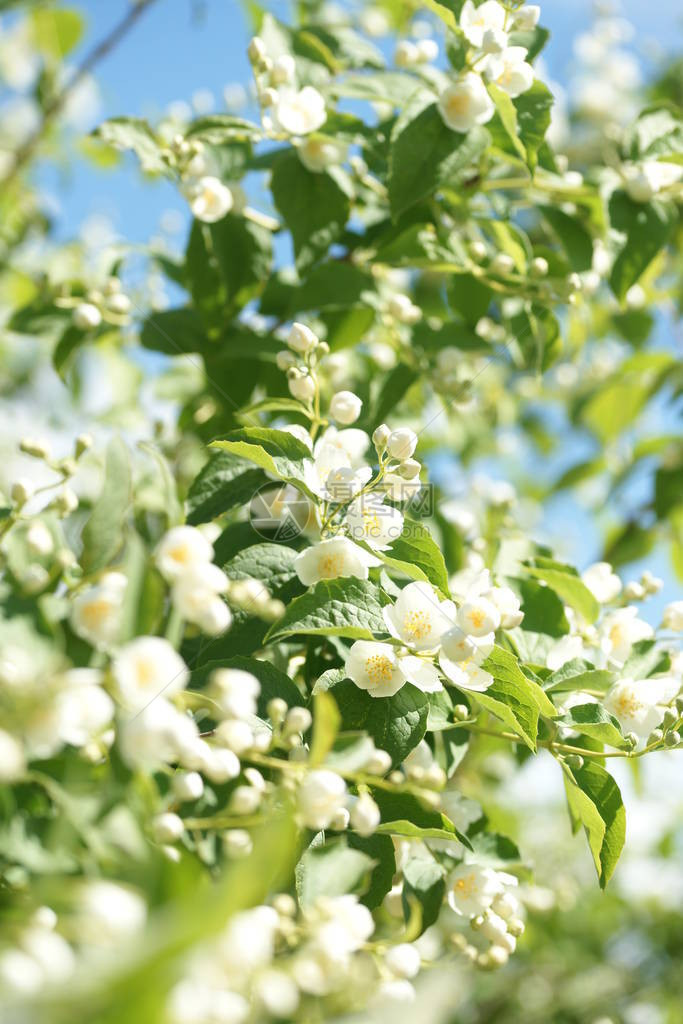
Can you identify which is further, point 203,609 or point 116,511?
point 116,511

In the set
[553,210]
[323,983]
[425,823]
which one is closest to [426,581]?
[425,823]

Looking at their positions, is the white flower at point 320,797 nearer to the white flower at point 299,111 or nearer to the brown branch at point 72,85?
the white flower at point 299,111

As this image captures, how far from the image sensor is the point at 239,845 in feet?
2.83

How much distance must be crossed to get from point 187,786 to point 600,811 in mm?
677

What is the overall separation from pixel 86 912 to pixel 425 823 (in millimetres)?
646

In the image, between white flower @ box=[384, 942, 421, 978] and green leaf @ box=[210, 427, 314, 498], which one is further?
green leaf @ box=[210, 427, 314, 498]

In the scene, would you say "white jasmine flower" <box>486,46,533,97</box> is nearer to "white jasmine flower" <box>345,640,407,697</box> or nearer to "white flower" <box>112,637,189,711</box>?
"white jasmine flower" <box>345,640,407,697</box>

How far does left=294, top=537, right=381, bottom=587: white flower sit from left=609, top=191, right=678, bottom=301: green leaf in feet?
3.30

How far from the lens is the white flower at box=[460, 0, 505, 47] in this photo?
1528 millimetres

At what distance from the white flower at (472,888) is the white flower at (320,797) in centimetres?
53

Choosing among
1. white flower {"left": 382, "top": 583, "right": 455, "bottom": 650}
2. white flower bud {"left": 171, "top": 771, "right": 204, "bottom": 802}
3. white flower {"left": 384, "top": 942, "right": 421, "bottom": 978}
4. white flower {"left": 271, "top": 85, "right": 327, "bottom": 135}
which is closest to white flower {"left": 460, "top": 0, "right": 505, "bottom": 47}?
white flower {"left": 271, "top": 85, "right": 327, "bottom": 135}

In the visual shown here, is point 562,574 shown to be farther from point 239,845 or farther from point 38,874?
point 38,874

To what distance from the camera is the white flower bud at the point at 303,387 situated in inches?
55.0

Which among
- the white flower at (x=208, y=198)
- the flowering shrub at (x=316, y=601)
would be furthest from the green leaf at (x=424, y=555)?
the white flower at (x=208, y=198)
